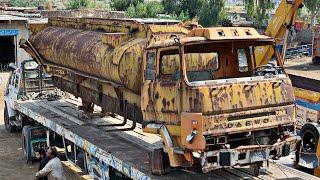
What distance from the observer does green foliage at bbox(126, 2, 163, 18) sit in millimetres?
52312

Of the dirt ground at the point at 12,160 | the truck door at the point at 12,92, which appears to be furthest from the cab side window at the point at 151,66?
the truck door at the point at 12,92

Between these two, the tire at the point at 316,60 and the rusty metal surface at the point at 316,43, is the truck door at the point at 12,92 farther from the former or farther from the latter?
the tire at the point at 316,60

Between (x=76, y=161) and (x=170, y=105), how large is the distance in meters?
4.18

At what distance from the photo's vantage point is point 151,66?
780cm

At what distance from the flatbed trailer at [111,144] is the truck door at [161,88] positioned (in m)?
0.89

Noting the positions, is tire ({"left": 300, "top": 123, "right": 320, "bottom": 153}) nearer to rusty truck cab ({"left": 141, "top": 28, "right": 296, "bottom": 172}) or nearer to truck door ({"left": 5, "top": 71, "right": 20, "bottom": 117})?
rusty truck cab ({"left": 141, "top": 28, "right": 296, "bottom": 172})

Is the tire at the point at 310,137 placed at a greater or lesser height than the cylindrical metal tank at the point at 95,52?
lesser

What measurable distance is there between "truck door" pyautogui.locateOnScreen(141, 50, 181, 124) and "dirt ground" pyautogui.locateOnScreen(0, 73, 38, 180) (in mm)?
5488

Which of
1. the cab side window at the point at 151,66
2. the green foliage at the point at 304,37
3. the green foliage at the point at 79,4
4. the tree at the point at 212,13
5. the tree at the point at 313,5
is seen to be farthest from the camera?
the green foliage at the point at 79,4

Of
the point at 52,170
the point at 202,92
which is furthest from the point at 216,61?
the point at 52,170

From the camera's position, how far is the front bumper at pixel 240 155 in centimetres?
702

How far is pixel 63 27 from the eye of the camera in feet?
42.3

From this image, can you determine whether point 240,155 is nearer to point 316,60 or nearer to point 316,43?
point 316,43

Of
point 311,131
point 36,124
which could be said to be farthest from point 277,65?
point 36,124
